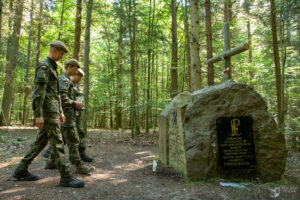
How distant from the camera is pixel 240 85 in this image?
167 inches

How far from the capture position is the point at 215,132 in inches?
159

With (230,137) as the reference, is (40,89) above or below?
above

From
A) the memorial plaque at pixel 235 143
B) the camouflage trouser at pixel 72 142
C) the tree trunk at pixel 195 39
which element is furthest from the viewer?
the tree trunk at pixel 195 39

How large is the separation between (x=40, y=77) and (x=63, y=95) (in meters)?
1.08

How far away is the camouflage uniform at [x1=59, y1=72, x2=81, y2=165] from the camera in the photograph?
13.8ft

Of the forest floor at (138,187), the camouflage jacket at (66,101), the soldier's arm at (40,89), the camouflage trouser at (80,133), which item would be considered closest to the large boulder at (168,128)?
the forest floor at (138,187)

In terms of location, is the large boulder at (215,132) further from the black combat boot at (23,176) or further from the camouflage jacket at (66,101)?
the black combat boot at (23,176)

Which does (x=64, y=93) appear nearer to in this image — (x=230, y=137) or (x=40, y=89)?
(x=40, y=89)

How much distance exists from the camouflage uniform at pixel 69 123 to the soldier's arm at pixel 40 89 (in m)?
0.98

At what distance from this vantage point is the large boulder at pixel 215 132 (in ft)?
12.9

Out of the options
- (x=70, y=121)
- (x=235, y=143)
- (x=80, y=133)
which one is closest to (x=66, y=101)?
(x=70, y=121)

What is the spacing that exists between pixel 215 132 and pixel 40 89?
10.9ft

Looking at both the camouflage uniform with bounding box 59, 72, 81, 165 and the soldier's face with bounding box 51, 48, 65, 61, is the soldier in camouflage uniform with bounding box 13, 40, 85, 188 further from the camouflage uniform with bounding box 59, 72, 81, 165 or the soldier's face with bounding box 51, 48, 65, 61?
the camouflage uniform with bounding box 59, 72, 81, 165

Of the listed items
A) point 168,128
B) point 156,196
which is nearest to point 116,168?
point 168,128
